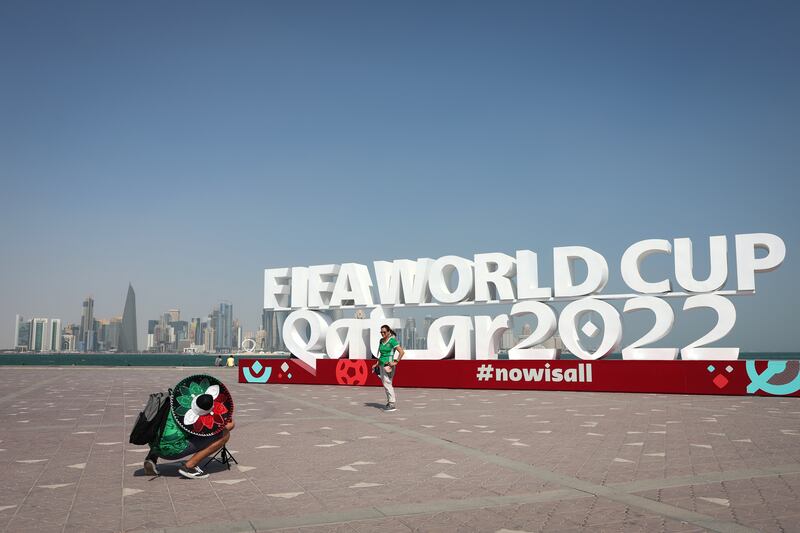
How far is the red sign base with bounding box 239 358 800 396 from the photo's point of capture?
1792 cm

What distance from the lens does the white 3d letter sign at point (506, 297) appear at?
62.3ft

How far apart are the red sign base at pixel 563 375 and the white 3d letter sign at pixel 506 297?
0.55 meters

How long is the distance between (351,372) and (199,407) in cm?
1686

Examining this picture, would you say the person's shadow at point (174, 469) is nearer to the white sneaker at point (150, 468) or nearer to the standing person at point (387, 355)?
the white sneaker at point (150, 468)

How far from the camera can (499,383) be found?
21375 mm

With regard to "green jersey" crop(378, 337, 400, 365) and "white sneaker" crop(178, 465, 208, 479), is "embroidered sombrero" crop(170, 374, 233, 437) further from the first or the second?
"green jersey" crop(378, 337, 400, 365)

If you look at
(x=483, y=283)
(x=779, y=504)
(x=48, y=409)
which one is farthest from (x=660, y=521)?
(x=483, y=283)

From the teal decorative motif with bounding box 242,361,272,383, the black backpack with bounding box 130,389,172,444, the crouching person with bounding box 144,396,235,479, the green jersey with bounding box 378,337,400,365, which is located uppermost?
the green jersey with bounding box 378,337,400,365

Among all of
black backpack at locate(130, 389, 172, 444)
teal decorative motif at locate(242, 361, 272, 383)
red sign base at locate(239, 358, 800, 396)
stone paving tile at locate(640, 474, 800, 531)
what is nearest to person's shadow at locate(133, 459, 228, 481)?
black backpack at locate(130, 389, 172, 444)

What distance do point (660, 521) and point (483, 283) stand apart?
17605 millimetres

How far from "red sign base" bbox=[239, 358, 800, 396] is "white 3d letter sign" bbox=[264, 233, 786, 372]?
55 cm

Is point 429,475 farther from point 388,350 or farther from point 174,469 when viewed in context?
point 388,350

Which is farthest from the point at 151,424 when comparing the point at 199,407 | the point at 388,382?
the point at 388,382

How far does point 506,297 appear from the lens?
2230cm
